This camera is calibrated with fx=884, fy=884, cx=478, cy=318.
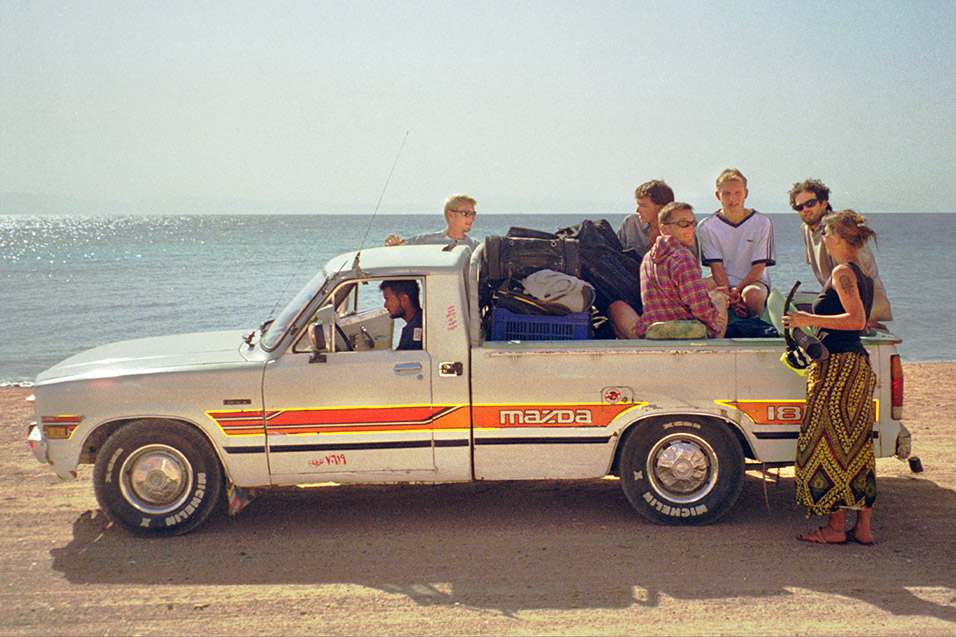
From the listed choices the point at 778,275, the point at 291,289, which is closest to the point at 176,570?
the point at 291,289

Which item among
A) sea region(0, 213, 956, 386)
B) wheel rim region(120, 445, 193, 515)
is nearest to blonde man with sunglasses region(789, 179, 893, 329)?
sea region(0, 213, 956, 386)

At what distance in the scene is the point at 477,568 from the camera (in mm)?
5352

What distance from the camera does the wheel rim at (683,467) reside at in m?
5.80

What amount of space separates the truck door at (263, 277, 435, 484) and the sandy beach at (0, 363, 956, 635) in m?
0.53

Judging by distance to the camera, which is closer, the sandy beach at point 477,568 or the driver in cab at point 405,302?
the sandy beach at point 477,568

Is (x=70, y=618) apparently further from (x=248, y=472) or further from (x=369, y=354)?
(x=369, y=354)

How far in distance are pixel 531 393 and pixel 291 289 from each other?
2830 cm

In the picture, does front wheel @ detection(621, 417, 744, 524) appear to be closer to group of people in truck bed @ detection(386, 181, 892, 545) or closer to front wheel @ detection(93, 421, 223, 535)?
group of people in truck bed @ detection(386, 181, 892, 545)

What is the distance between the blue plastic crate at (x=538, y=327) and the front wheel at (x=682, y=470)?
772mm

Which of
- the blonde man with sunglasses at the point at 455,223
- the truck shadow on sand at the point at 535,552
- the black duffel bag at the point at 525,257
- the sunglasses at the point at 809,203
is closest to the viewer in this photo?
the truck shadow on sand at the point at 535,552

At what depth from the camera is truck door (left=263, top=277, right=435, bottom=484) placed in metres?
5.71

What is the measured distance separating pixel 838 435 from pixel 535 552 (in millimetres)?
2015

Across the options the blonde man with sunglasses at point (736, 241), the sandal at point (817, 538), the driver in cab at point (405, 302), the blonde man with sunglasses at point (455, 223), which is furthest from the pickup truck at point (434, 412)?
the blonde man with sunglasses at point (455, 223)

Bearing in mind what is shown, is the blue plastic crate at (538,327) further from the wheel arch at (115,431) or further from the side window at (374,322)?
the wheel arch at (115,431)
